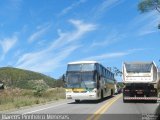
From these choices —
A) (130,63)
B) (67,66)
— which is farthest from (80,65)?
(130,63)

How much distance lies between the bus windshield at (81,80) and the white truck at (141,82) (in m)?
2.61

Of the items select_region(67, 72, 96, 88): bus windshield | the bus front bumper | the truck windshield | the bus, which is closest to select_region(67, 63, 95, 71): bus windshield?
the bus

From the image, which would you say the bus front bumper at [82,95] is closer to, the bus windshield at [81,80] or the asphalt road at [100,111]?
the bus windshield at [81,80]

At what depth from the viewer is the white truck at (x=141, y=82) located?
3509cm

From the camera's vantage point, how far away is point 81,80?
3662 cm

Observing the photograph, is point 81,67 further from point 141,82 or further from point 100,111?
point 100,111

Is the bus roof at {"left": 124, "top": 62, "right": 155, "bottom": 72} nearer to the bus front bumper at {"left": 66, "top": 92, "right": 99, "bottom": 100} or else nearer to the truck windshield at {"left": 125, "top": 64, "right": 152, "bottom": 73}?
the truck windshield at {"left": 125, "top": 64, "right": 152, "bottom": 73}

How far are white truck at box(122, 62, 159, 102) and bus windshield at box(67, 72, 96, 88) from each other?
261cm

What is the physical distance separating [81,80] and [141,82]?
15.4 feet

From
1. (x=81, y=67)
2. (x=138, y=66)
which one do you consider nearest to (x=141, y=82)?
(x=138, y=66)

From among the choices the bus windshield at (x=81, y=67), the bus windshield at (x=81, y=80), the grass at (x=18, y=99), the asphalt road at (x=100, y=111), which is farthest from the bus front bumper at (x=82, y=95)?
the asphalt road at (x=100, y=111)

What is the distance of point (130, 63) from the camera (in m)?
36.6

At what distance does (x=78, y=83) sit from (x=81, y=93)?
32.2 inches

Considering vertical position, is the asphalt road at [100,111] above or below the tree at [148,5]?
below
